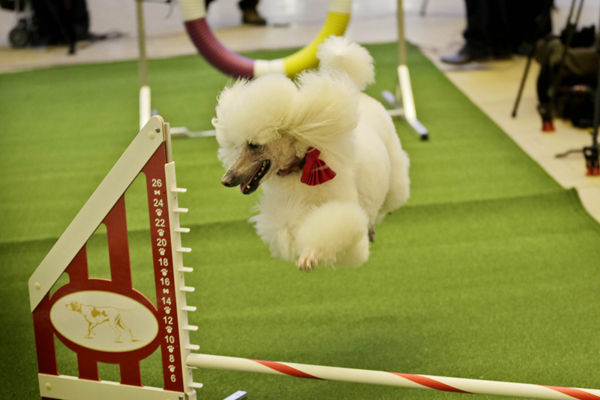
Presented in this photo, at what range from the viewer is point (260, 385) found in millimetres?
1818

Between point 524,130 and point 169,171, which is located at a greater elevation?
point 169,171

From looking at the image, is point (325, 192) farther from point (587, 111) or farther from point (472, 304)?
point (587, 111)

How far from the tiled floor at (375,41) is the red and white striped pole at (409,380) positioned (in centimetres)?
157

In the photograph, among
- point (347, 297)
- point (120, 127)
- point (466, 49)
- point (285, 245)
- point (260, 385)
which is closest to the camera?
point (285, 245)

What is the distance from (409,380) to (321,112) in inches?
23.9

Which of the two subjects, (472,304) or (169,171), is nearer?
(169,171)

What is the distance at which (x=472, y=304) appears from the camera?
2.15 meters

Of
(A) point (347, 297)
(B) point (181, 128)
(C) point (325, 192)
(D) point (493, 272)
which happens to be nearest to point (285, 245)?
(C) point (325, 192)

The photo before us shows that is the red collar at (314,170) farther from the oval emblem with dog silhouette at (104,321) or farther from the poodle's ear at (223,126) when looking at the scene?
the oval emblem with dog silhouette at (104,321)

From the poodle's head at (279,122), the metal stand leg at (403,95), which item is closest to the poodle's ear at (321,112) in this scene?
the poodle's head at (279,122)

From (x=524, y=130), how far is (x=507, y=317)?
200 centimetres

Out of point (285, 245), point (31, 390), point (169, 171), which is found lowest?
point (31, 390)

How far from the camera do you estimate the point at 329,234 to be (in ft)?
4.21

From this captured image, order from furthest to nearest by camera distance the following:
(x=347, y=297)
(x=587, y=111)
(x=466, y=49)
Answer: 1. (x=466, y=49)
2. (x=587, y=111)
3. (x=347, y=297)
